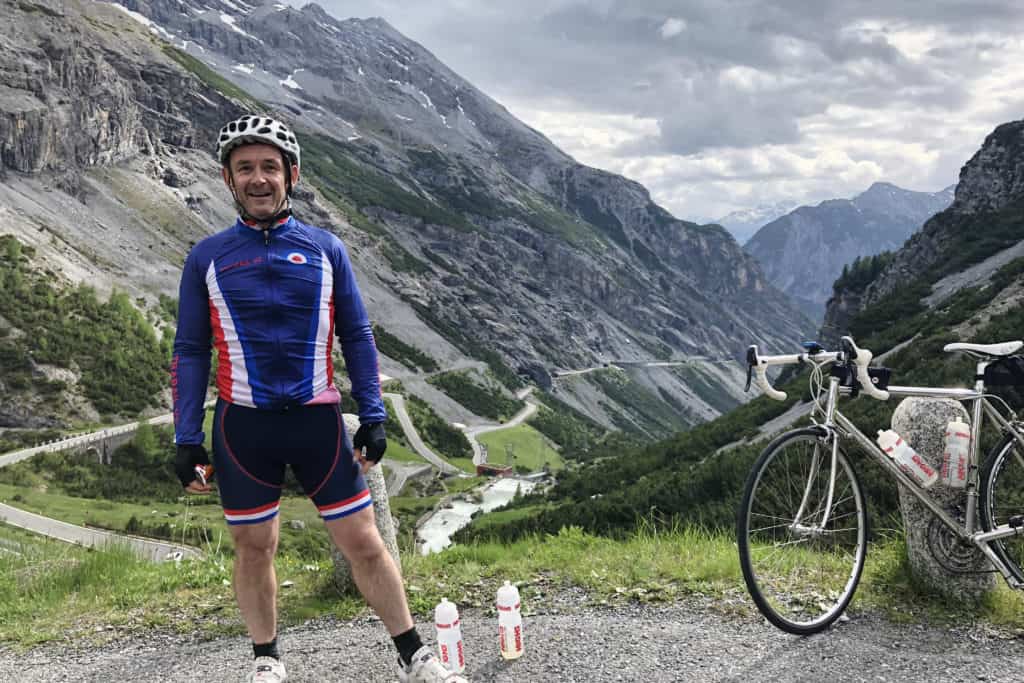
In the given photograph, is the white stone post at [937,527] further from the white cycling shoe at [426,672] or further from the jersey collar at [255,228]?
the jersey collar at [255,228]

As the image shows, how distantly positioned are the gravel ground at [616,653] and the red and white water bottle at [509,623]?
87 mm

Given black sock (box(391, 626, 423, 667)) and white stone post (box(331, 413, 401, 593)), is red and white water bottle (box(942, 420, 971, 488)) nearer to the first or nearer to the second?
black sock (box(391, 626, 423, 667))

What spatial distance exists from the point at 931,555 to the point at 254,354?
548 cm

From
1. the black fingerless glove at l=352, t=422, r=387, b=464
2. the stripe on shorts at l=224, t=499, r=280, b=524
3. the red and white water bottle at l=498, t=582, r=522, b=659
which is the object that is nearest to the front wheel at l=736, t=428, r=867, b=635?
the red and white water bottle at l=498, t=582, r=522, b=659

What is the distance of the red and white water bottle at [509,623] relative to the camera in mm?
4930

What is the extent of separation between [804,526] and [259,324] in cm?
447

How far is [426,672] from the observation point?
14.1 ft

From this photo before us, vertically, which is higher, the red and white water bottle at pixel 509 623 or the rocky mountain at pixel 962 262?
the rocky mountain at pixel 962 262

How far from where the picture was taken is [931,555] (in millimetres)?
5285

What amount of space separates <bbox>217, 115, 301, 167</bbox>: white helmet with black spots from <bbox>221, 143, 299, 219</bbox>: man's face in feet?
0.13

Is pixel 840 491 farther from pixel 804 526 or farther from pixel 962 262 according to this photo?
pixel 962 262

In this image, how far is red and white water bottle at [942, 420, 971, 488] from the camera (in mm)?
5098

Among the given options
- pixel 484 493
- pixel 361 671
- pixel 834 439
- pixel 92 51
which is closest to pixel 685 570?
pixel 834 439

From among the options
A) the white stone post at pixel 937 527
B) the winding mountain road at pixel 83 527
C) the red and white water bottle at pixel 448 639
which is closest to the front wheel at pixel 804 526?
the white stone post at pixel 937 527
